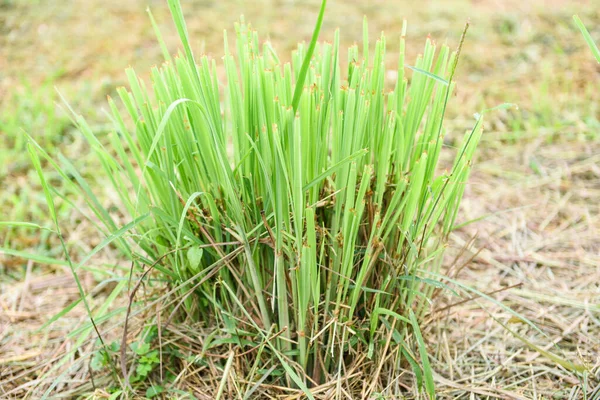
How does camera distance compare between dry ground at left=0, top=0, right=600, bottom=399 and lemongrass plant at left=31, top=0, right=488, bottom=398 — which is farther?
dry ground at left=0, top=0, right=600, bottom=399

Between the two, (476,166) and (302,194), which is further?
(476,166)

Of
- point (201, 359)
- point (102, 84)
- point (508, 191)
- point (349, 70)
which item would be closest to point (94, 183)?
point (102, 84)

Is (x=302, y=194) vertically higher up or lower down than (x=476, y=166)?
higher up

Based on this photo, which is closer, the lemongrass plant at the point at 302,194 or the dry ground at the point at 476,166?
Result: the lemongrass plant at the point at 302,194

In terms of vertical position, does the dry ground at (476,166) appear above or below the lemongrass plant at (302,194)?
below

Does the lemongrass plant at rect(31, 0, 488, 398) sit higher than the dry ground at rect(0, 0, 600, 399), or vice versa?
the lemongrass plant at rect(31, 0, 488, 398)
